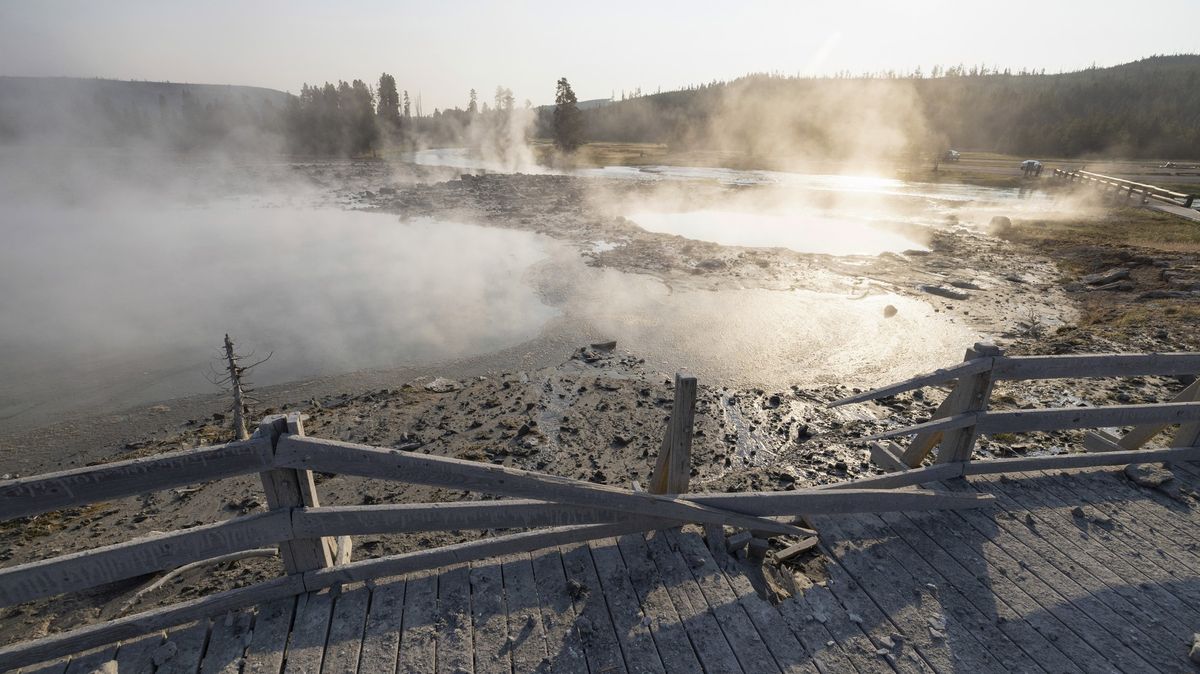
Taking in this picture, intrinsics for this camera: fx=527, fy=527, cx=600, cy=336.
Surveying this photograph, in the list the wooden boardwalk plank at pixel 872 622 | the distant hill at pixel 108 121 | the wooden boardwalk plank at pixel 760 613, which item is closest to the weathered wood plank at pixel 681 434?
the wooden boardwalk plank at pixel 760 613

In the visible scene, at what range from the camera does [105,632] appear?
2795mm

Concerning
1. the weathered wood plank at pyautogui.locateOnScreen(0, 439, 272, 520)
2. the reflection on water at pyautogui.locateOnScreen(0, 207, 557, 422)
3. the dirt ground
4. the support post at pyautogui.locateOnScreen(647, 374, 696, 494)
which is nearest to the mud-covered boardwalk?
the support post at pyautogui.locateOnScreen(647, 374, 696, 494)

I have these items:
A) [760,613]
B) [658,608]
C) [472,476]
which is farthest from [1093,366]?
[472,476]

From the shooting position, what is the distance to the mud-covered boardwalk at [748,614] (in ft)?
9.57

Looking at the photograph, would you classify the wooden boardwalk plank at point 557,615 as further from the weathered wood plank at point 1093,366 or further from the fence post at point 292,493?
the weathered wood plank at point 1093,366

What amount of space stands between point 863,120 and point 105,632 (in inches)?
3784

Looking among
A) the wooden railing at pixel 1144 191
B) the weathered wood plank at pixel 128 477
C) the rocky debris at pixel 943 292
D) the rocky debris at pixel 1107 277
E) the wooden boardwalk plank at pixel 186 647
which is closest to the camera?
the weathered wood plank at pixel 128 477

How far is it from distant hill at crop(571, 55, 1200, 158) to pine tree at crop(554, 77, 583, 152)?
26.5 meters

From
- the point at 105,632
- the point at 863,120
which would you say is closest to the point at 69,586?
the point at 105,632

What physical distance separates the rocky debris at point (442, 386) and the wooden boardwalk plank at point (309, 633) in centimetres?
671

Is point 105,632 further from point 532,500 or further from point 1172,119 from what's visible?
point 1172,119

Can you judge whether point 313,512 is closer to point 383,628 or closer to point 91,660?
point 383,628

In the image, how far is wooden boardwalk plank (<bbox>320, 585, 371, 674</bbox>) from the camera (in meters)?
2.84

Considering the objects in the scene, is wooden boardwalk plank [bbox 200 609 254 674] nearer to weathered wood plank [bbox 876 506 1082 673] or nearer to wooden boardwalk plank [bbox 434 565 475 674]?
wooden boardwalk plank [bbox 434 565 475 674]
